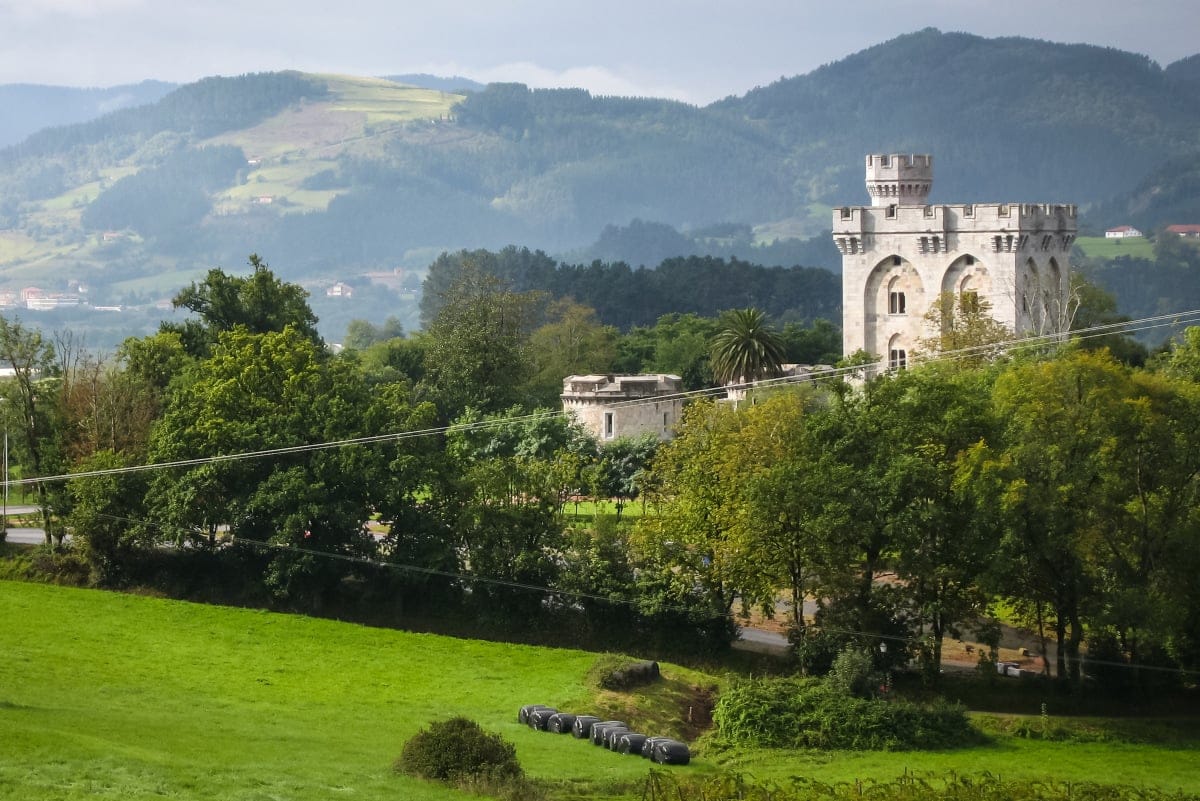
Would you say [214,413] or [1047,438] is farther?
[214,413]

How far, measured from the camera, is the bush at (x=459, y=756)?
3956 centimetres

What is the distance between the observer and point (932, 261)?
93.8m

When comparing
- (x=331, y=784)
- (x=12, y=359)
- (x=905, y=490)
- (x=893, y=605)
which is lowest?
(x=331, y=784)

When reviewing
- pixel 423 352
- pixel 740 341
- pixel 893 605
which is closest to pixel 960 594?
pixel 893 605

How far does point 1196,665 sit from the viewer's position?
180ft

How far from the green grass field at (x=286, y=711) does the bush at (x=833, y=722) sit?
2.92ft

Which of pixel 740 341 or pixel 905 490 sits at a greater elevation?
pixel 740 341

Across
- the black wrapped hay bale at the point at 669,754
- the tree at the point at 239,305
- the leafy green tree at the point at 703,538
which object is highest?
the tree at the point at 239,305

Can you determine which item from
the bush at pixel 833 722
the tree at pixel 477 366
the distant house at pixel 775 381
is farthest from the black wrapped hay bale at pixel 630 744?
the tree at pixel 477 366

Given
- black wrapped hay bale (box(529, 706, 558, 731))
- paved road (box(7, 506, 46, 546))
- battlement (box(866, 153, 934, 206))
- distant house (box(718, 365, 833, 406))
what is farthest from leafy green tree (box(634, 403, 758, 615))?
battlement (box(866, 153, 934, 206))

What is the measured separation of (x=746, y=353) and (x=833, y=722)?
41.4 m

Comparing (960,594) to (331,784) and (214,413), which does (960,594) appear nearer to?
(331,784)

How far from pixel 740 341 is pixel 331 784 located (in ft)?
179

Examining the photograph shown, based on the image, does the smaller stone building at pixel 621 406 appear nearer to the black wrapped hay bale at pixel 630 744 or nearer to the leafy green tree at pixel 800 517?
the leafy green tree at pixel 800 517
